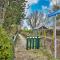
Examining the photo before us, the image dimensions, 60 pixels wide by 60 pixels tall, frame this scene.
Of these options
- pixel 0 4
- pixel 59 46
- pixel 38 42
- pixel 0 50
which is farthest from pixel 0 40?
pixel 59 46

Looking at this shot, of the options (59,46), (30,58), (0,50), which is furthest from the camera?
(59,46)

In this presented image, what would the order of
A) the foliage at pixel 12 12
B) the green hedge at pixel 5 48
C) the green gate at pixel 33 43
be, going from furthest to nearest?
the green gate at pixel 33 43, the foliage at pixel 12 12, the green hedge at pixel 5 48

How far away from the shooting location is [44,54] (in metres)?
8.44

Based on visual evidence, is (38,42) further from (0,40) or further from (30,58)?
(0,40)

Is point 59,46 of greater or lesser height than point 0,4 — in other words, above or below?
below

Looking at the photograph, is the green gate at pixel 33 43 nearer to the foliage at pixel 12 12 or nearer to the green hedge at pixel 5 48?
the foliage at pixel 12 12

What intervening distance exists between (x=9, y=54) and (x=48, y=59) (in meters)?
2.40

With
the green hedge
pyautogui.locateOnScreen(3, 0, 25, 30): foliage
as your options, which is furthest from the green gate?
the green hedge

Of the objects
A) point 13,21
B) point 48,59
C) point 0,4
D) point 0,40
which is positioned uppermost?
point 0,4

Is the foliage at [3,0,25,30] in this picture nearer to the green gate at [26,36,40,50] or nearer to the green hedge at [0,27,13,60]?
the green gate at [26,36,40,50]

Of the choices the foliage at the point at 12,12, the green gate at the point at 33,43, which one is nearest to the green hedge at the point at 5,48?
the foliage at the point at 12,12

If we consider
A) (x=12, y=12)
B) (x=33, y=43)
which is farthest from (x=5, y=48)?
(x=33, y=43)

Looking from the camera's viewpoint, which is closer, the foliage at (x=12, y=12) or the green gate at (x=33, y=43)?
the foliage at (x=12, y=12)

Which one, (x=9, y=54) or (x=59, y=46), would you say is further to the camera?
(x=59, y=46)
